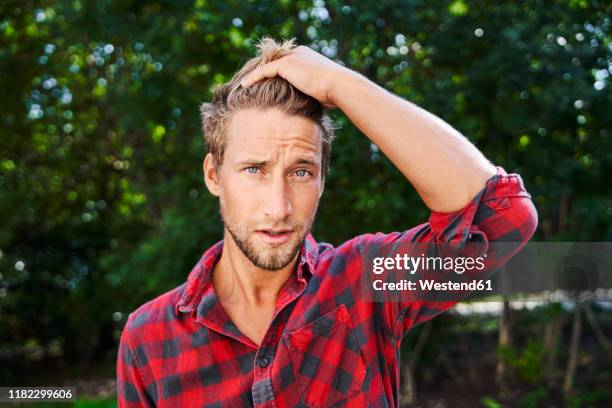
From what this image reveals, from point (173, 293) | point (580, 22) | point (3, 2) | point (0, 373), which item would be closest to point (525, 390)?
point (580, 22)

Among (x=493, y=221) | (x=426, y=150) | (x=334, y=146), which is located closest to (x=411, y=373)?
(x=334, y=146)

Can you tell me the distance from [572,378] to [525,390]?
41 centimetres

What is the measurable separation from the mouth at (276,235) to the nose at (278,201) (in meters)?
0.04

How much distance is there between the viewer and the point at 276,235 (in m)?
1.91

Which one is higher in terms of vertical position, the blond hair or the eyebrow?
the blond hair

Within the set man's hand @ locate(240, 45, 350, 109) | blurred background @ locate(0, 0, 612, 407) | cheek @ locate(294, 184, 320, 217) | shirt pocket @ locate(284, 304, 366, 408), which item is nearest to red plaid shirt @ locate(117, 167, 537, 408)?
shirt pocket @ locate(284, 304, 366, 408)

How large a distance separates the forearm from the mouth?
0.38 m

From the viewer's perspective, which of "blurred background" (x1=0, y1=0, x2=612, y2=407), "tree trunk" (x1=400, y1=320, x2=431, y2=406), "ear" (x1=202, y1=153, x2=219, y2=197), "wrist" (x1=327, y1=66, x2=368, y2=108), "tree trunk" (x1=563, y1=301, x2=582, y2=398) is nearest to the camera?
"wrist" (x1=327, y1=66, x2=368, y2=108)

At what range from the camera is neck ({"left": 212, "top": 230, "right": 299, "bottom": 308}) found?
208 cm

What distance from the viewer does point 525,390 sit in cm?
588

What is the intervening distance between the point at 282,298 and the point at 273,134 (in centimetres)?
50

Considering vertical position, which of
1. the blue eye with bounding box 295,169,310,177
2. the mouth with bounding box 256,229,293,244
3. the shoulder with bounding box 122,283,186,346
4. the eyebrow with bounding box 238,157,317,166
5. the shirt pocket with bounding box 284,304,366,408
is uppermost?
the eyebrow with bounding box 238,157,317,166

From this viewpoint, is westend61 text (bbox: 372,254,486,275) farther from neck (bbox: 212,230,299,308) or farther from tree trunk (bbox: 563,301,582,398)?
tree trunk (bbox: 563,301,582,398)

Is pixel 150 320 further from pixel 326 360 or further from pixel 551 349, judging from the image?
pixel 551 349
